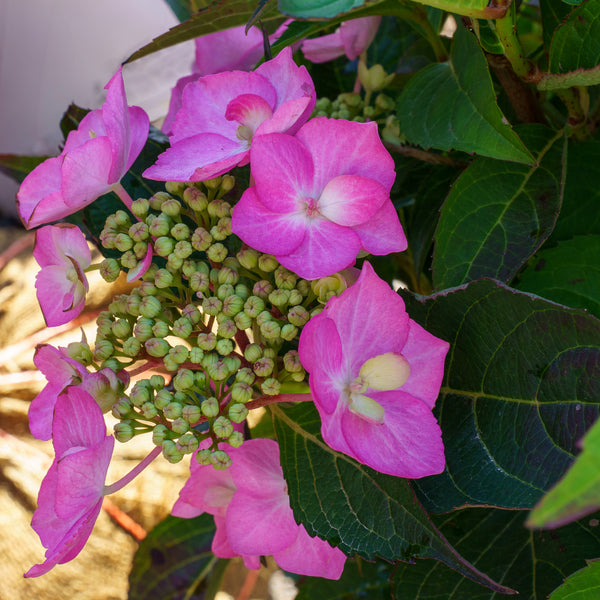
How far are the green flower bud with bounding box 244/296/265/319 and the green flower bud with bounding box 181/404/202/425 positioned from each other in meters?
0.06

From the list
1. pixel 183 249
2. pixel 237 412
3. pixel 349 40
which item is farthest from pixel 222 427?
pixel 349 40

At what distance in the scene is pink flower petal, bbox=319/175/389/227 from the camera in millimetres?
365

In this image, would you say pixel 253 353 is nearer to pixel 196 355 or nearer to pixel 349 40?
pixel 196 355

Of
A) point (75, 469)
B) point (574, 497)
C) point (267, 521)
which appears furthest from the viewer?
point (267, 521)

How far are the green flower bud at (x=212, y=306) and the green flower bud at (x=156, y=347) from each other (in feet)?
0.11

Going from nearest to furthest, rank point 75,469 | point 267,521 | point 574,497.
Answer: point 574,497 < point 75,469 < point 267,521

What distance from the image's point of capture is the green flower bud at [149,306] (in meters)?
0.40

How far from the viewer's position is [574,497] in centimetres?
14

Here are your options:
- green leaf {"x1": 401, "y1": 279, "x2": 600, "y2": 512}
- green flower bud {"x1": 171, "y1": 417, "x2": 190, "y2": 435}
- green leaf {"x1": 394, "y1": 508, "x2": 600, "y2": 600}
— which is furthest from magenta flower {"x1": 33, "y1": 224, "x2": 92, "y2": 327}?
green leaf {"x1": 394, "y1": 508, "x2": 600, "y2": 600}

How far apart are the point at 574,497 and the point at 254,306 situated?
27cm

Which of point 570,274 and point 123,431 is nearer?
point 123,431

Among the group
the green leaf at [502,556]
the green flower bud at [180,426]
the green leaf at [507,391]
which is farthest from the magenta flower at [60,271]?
the green leaf at [502,556]

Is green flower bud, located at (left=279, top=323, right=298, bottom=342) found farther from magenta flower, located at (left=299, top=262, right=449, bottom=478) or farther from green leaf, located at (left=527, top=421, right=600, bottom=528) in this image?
green leaf, located at (left=527, top=421, right=600, bottom=528)

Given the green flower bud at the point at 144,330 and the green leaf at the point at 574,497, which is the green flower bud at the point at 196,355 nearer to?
the green flower bud at the point at 144,330
